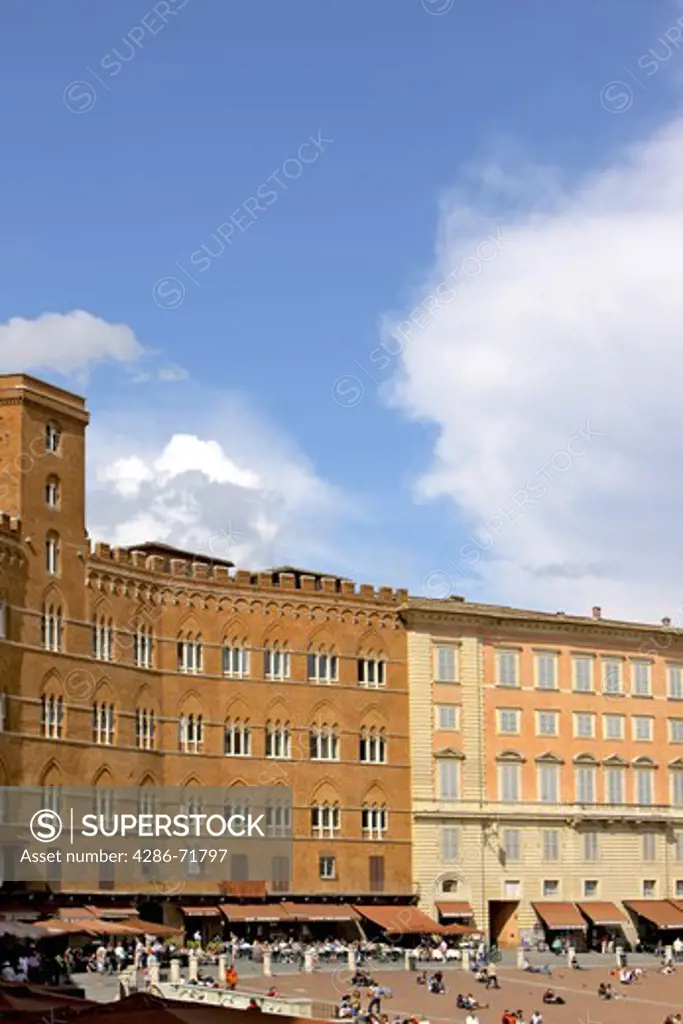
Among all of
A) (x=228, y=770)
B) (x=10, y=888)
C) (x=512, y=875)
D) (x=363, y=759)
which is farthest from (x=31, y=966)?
(x=512, y=875)

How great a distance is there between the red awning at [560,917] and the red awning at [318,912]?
36.3 feet

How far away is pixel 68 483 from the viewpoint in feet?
277

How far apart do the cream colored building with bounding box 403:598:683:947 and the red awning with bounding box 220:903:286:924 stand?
30.7 ft

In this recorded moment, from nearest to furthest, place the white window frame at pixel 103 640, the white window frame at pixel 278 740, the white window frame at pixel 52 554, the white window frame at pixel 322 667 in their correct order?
1. the white window frame at pixel 52 554
2. the white window frame at pixel 103 640
3. the white window frame at pixel 278 740
4. the white window frame at pixel 322 667

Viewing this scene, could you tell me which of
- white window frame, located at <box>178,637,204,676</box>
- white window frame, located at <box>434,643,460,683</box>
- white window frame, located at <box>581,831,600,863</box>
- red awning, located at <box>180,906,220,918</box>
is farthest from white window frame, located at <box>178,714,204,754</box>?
white window frame, located at <box>581,831,600,863</box>

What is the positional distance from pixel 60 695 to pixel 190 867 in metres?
11.6

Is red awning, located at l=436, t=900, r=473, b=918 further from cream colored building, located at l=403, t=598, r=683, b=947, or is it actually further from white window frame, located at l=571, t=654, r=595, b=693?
white window frame, located at l=571, t=654, r=595, b=693

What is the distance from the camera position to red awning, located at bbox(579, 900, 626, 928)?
9806 centimetres

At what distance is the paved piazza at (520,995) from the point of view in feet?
235

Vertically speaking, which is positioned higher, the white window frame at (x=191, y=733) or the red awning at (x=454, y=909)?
the white window frame at (x=191, y=733)

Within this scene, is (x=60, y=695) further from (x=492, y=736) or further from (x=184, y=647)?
(x=492, y=736)

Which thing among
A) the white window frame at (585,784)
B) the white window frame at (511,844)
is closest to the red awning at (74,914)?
the white window frame at (511,844)

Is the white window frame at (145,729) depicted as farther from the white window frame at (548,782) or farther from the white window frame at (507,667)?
the white window frame at (548,782)

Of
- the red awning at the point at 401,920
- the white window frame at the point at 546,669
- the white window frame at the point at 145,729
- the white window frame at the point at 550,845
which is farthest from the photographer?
the white window frame at the point at 546,669
